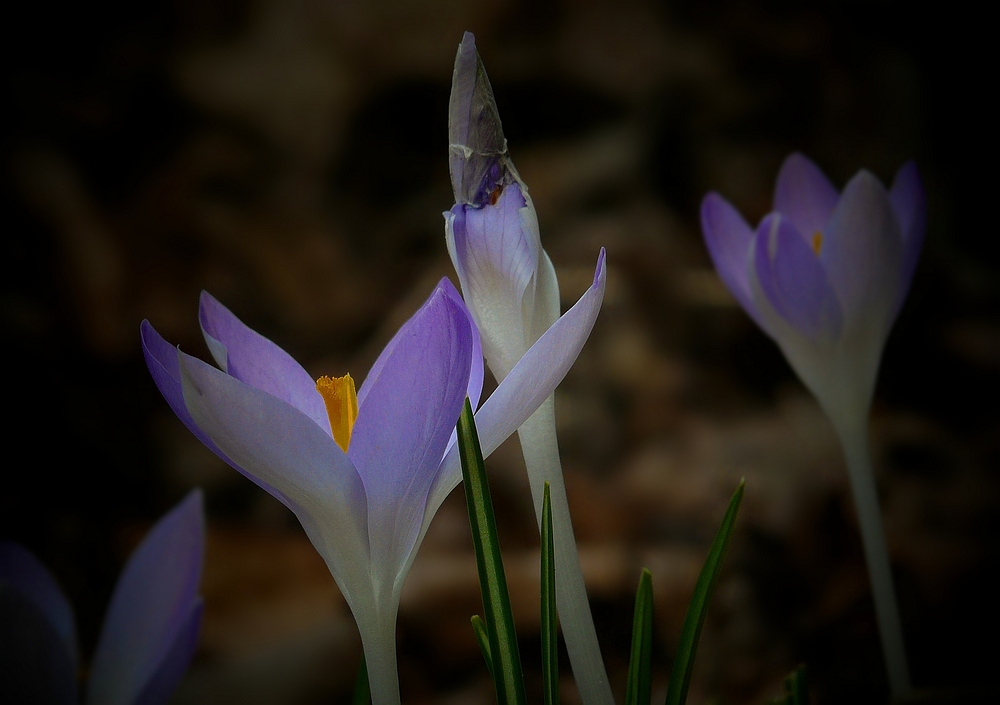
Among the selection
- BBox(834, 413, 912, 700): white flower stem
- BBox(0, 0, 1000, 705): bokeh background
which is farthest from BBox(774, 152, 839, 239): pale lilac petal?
BBox(0, 0, 1000, 705): bokeh background

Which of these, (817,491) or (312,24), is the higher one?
(312,24)

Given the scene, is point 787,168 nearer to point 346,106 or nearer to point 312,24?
point 346,106

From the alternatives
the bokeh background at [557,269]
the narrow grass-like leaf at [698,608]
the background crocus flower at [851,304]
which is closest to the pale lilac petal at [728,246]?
the background crocus flower at [851,304]

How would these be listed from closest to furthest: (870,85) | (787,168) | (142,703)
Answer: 1. (142,703)
2. (787,168)
3. (870,85)

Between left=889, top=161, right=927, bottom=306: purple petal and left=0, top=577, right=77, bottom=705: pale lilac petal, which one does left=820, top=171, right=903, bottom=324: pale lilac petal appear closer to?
left=889, top=161, right=927, bottom=306: purple petal

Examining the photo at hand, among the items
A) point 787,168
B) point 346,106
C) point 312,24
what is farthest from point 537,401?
point 312,24

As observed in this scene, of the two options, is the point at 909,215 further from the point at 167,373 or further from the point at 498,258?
the point at 167,373

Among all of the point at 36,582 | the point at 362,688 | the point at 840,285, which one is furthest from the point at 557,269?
the point at 36,582
